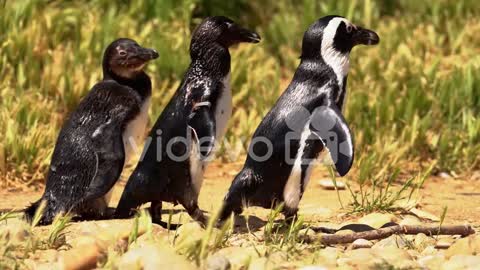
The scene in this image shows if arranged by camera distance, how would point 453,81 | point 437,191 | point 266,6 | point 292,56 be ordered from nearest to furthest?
point 437,191, point 453,81, point 292,56, point 266,6

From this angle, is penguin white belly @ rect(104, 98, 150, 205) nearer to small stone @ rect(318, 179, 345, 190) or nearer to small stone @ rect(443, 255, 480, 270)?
small stone @ rect(318, 179, 345, 190)

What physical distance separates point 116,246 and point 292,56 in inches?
189

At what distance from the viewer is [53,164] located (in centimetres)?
577

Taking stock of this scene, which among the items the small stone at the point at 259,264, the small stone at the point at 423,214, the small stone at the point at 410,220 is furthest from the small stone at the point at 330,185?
the small stone at the point at 259,264

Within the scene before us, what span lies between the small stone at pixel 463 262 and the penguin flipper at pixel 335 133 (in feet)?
2.41

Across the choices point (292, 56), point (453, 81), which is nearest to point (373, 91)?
point (453, 81)

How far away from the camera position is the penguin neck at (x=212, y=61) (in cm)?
576

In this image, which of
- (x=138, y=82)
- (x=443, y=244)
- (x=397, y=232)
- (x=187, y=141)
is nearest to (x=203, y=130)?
(x=187, y=141)

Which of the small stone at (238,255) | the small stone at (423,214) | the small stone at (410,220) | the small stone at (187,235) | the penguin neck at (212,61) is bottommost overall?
the small stone at (423,214)

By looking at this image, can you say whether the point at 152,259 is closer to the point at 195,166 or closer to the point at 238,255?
the point at 238,255

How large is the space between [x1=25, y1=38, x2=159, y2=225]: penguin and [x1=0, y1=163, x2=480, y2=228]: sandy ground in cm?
72

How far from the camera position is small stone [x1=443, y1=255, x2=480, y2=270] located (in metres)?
4.71

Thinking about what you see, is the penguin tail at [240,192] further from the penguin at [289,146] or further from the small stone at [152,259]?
the small stone at [152,259]

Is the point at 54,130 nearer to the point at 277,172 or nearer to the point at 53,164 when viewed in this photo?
the point at 53,164
